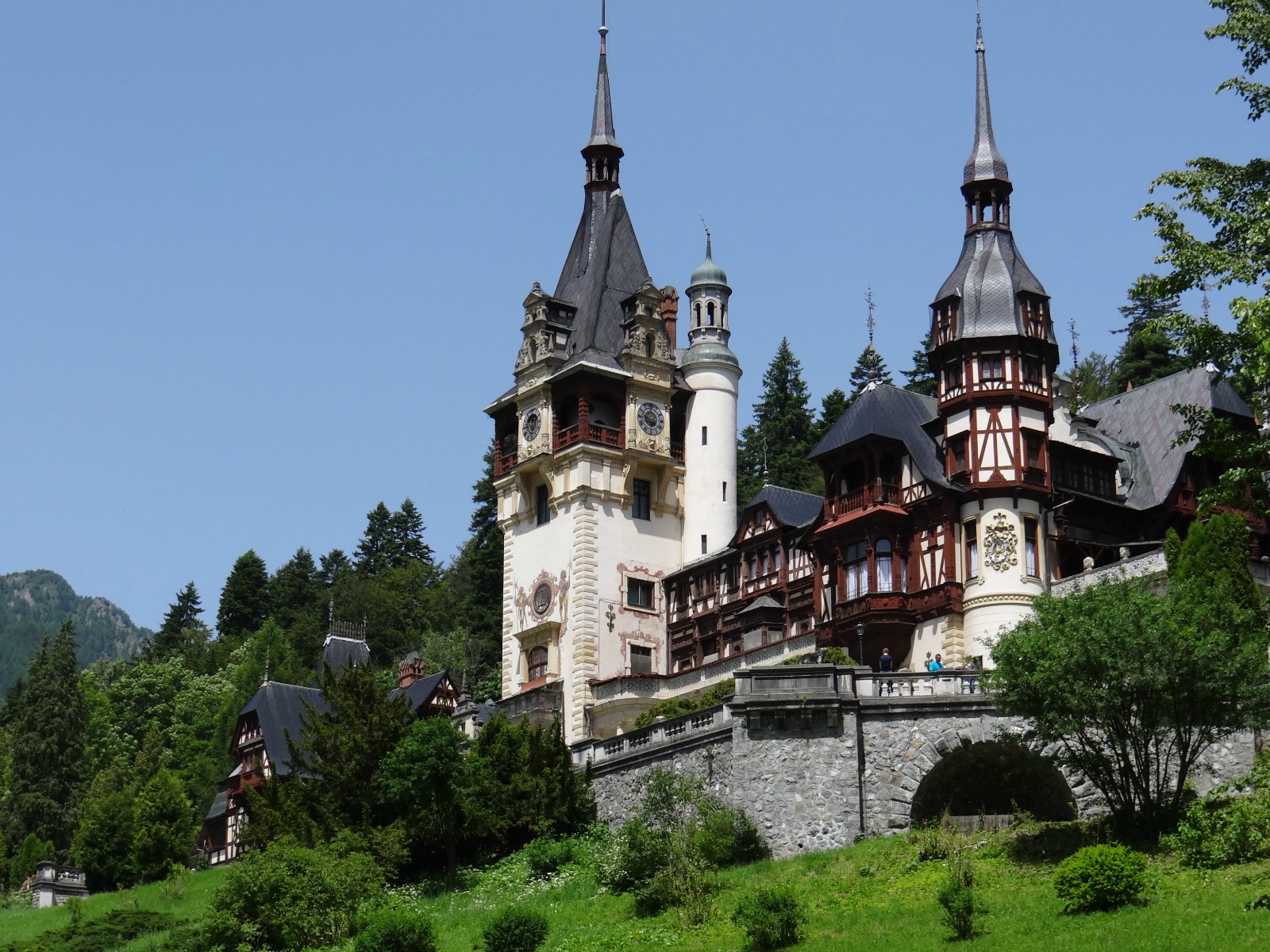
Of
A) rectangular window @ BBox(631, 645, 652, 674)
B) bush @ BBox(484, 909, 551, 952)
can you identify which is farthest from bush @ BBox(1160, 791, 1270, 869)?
rectangular window @ BBox(631, 645, 652, 674)

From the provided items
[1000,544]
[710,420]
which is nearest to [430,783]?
[1000,544]

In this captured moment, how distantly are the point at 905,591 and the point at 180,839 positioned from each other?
81.3ft

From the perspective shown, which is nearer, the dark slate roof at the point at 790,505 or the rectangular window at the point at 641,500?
the dark slate roof at the point at 790,505

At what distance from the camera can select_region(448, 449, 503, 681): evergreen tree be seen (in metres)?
94.3

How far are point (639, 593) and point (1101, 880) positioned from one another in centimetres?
3798

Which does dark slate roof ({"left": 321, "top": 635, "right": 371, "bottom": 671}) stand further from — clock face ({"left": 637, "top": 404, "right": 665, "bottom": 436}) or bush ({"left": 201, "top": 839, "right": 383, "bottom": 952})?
bush ({"left": 201, "top": 839, "right": 383, "bottom": 952})

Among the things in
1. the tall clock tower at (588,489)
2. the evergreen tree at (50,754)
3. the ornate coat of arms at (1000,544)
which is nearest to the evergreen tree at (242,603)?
the evergreen tree at (50,754)

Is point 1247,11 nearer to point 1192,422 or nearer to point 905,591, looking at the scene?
point 1192,422

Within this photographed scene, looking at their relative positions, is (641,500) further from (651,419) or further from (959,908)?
(959,908)

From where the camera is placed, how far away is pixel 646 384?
73.2 meters

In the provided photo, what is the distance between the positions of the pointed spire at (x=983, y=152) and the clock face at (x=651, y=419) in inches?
620

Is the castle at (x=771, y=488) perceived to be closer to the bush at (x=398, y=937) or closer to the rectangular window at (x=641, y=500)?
the rectangular window at (x=641, y=500)

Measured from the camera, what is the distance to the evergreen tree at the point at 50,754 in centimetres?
7906

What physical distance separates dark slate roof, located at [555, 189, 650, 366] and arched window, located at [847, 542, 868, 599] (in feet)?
51.0
